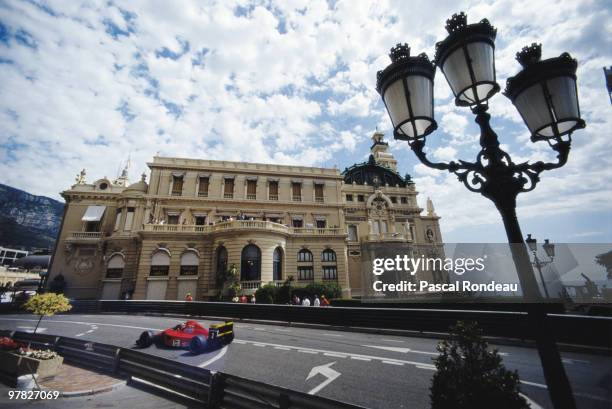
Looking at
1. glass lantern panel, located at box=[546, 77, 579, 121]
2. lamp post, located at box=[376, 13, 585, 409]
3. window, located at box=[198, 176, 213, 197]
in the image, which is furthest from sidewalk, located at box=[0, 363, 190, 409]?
window, located at box=[198, 176, 213, 197]

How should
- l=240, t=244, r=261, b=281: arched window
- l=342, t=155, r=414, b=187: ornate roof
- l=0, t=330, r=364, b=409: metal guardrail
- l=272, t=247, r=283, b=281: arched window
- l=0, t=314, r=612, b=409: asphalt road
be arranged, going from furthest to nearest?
l=342, t=155, r=414, b=187: ornate roof, l=272, t=247, r=283, b=281: arched window, l=240, t=244, r=261, b=281: arched window, l=0, t=314, r=612, b=409: asphalt road, l=0, t=330, r=364, b=409: metal guardrail

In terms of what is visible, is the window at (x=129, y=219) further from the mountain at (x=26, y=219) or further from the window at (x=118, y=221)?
the mountain at (x=26, y=219)

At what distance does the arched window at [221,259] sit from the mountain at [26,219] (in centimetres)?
12236

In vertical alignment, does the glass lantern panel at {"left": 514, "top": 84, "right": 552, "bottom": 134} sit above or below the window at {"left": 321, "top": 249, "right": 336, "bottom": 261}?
below

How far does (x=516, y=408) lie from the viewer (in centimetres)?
282

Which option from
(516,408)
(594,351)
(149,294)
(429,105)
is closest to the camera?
(516,408)

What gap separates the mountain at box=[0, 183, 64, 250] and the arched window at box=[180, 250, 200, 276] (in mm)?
119184

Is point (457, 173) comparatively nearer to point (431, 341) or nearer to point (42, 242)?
point (431, 341)

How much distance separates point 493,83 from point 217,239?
84.8ft

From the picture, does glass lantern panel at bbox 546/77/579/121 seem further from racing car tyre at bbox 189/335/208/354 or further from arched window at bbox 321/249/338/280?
arched window at bbox 321/249/338/280

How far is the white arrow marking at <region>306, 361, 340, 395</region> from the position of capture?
249 inches

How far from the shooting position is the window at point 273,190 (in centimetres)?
3114

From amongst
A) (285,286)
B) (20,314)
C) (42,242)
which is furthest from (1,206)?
(285,286)

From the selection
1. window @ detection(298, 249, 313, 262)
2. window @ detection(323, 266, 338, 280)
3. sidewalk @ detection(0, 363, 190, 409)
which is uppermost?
window @ detection(298, 249, 313, 262)
